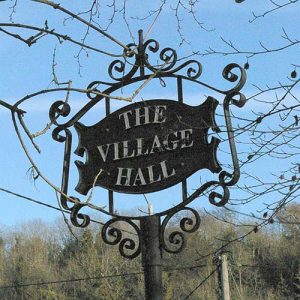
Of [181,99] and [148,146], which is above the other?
[181,99]

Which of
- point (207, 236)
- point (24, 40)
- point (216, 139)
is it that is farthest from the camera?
point (207, 236)

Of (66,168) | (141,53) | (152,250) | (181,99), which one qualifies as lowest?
(152,250)

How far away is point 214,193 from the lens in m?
5.15

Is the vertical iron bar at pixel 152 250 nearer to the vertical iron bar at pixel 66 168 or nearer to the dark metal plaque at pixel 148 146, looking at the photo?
the dark metal plaque at pixel 148 146

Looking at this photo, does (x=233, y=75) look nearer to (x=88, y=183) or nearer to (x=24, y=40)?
(x=88, y=183)

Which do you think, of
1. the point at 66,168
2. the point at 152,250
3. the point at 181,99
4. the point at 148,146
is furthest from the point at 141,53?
the point at 152,250

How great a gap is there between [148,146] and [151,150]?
36 millimetres

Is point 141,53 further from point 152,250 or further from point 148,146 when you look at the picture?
point 152,250

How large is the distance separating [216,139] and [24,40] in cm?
174

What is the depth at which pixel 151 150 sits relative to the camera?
5309mm

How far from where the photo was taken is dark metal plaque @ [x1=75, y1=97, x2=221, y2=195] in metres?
5.20

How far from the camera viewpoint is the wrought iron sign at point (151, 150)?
518 centimetres

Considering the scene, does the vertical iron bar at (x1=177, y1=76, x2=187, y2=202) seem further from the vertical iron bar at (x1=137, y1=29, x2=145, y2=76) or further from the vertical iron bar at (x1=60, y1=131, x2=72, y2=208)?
the vertical iron bar at (x1=60, y1=131, x2=72, y2=208)

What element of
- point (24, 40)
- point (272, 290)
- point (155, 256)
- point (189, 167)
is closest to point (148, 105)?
point (189, 167)
